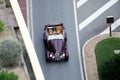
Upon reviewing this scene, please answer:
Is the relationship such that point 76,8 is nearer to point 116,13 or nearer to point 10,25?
point 116,13

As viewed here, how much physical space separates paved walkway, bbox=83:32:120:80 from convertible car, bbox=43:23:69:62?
1.63 m

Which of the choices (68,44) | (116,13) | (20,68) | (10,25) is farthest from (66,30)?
(20,68)

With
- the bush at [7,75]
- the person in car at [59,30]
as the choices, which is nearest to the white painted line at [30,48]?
the bush at [7,75]

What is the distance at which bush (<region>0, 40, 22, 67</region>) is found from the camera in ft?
56.4

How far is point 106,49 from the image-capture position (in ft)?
107

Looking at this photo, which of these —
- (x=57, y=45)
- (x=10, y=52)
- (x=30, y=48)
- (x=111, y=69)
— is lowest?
(x=111, y=69)

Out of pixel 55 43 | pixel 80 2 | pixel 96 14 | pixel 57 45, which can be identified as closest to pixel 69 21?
pixel 96 14

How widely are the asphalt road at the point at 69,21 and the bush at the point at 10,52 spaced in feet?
45.3

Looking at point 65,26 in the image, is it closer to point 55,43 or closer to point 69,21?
point 69,21

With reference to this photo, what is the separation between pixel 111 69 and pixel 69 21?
825 centimetres

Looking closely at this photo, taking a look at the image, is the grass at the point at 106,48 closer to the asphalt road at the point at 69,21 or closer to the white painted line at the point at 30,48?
the asphalt road at the point at 69,21

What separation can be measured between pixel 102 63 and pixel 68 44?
398cm

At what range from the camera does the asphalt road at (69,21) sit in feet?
104

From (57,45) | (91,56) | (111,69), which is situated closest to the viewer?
(111,69)
